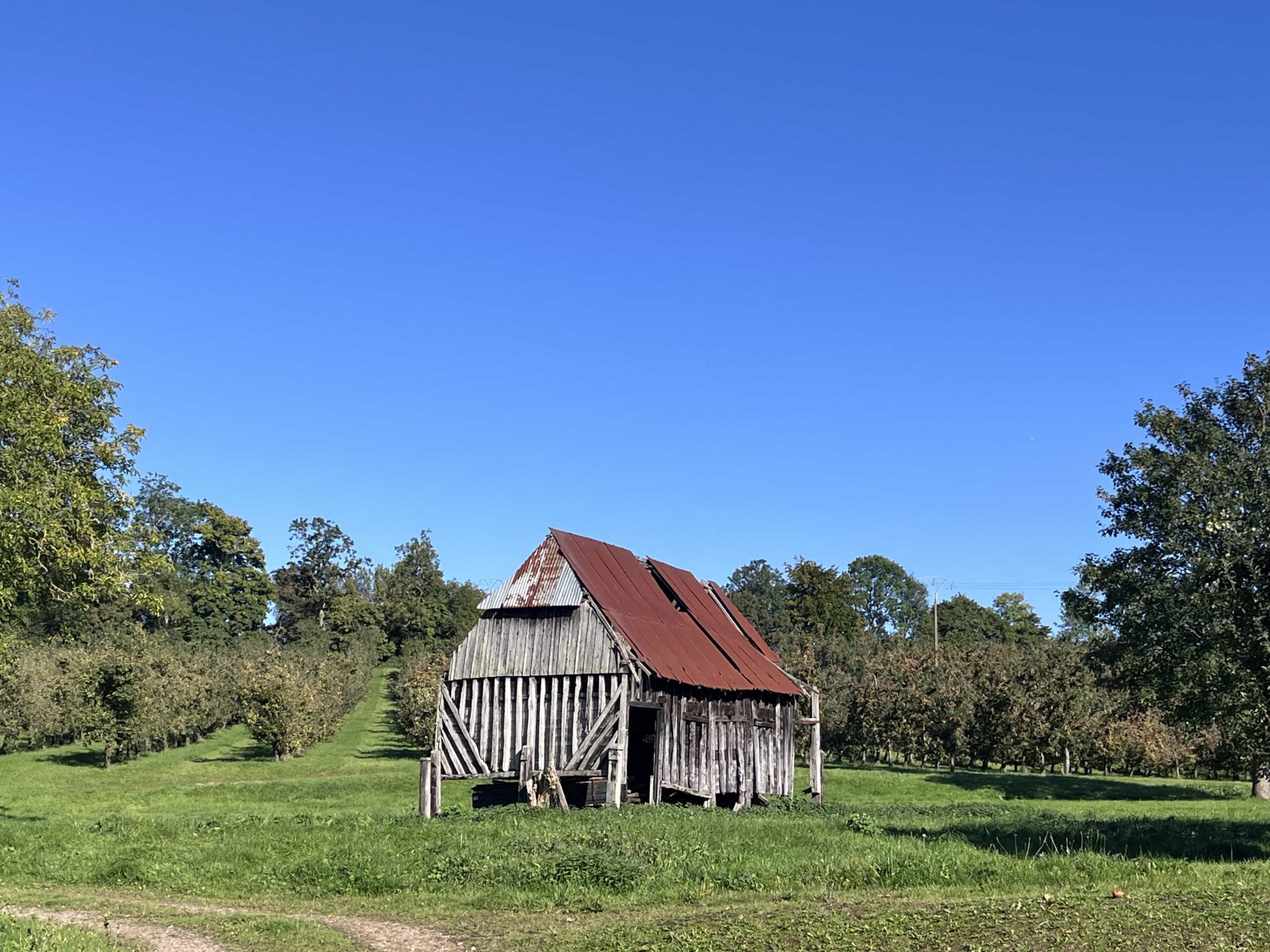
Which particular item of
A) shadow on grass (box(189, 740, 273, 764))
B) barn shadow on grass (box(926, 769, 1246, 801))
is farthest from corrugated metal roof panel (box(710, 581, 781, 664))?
shadow on grass (box(189, 740, 273, 764))

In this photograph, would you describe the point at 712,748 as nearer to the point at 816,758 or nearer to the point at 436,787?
the point at 816,758

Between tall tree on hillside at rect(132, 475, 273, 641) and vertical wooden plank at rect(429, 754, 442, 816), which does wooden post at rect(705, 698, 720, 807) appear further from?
tall tree on hillside at rect(132, 475, 273, 641)

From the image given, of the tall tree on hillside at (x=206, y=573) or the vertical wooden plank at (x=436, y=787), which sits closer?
the vertical wooden plank at (x=436, y=787)

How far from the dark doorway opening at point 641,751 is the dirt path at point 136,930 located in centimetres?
1923

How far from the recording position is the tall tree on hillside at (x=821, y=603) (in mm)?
105125

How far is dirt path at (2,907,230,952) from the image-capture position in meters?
12.9

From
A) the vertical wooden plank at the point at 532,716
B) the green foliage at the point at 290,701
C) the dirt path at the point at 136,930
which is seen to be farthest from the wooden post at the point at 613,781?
the green foliage at the point at 290,701

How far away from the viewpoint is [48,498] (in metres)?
26.0

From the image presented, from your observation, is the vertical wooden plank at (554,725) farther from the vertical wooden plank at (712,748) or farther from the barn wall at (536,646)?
the vertical wooden plank at (712,748)

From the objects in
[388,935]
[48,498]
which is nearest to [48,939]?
[388,935]

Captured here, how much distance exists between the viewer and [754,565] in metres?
142

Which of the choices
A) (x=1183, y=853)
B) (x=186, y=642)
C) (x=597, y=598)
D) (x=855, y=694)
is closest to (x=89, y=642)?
Result: (x=186, y=642)

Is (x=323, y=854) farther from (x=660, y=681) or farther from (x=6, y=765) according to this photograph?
(x=6, y=765)

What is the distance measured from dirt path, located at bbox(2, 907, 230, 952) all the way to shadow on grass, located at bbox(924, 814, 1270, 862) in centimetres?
1194
